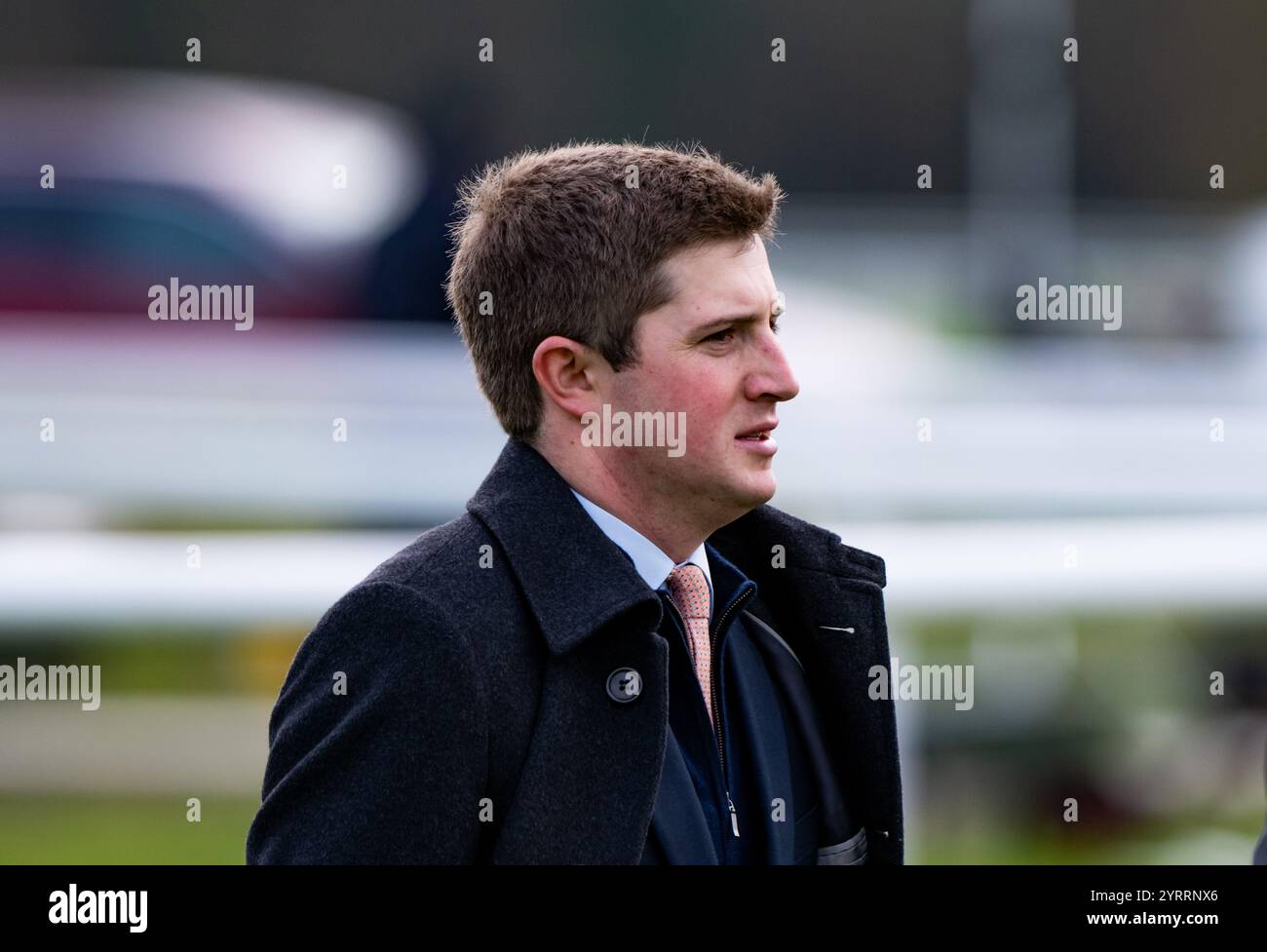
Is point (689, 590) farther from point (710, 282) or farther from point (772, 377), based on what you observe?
point (710, 282)

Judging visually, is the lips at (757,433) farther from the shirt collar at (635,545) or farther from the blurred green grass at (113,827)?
the blurred green grass at (113,827)

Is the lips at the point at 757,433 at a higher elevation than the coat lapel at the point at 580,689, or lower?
higher

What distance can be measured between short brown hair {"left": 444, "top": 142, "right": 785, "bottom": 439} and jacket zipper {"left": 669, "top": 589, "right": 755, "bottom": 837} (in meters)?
0.44

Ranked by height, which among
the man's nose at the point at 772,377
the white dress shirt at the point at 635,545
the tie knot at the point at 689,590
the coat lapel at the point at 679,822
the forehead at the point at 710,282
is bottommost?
the coat lapel at the point at 679,822

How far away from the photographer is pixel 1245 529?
195 inches

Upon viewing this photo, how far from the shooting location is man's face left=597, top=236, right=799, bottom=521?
2.17 meters

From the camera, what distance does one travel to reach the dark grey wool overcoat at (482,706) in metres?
1.82

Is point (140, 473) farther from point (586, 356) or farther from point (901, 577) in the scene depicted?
point (586, 356)

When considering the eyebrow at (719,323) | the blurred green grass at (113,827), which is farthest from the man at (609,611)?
the blurred green grass at (113,827)

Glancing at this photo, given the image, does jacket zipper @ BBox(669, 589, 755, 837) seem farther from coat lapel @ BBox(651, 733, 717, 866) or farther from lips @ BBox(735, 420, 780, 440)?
lips @ BBox(735, 420, 780, 440)

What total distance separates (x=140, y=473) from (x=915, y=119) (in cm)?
332
